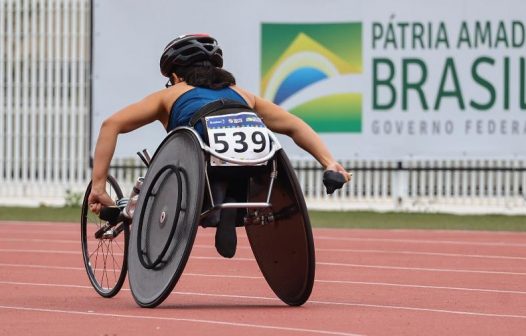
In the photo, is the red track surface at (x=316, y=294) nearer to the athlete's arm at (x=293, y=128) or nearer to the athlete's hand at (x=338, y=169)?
the athlete's hand at (x=338, y=169)

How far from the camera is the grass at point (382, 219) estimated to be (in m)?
21.0

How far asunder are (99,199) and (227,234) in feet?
3.34

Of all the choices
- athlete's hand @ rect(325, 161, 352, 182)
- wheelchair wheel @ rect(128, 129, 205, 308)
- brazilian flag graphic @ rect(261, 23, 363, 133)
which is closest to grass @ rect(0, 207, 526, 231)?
brazilian flag graphic @ rect(261, 23, 363, 133)

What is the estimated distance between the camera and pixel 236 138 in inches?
383

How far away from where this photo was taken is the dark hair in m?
10.2

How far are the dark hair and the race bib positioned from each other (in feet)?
1.32

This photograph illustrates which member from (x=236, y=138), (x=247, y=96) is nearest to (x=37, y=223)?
(x=247, y=96)

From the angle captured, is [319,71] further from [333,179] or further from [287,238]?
[333,179]

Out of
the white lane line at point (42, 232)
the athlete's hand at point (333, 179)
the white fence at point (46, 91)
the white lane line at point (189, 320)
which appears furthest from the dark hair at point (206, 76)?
the white fence at point (46, 91)

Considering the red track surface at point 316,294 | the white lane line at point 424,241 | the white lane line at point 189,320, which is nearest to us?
the white lane line at point 189,320

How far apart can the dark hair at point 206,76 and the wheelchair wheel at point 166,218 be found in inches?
17.0

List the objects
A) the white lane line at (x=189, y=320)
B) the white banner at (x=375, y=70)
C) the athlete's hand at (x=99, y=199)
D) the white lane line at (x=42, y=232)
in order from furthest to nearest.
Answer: the white banner at (x=375, y=70)
the white lane line at (x=42, y=232)
the athlete's hand at (x=99, y=199)
the white lane line at (x=189, y=320)

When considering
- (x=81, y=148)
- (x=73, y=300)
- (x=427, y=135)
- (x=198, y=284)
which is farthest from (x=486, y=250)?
(x=81, y=148)

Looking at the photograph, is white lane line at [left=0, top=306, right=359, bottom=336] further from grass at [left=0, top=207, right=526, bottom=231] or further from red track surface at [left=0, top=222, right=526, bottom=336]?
grass at [left=0, top=207, right=526, bottom=231]
